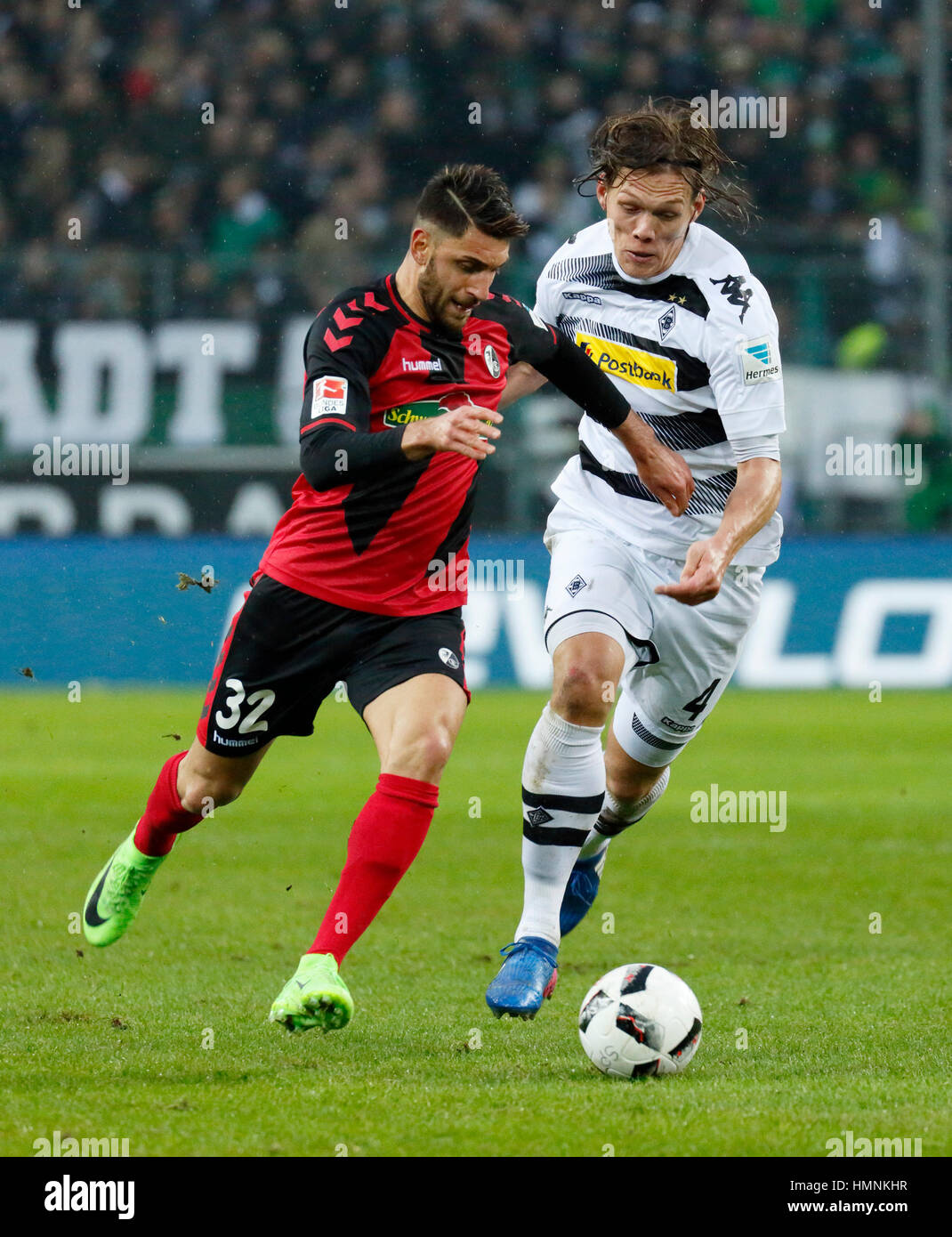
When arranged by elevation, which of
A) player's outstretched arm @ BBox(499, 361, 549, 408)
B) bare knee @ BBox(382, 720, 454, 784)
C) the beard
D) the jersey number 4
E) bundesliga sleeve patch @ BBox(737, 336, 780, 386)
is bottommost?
the jersey number 4

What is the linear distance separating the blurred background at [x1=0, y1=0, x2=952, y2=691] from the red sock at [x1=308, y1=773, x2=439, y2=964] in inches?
359

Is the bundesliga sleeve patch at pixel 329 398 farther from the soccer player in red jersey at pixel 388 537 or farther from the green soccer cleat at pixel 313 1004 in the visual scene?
the green soccer cleat at pixel 313 1004

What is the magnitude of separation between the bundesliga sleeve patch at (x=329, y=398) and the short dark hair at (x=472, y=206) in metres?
0.48

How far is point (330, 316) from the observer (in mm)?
4789

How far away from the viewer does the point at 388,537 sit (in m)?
4.94

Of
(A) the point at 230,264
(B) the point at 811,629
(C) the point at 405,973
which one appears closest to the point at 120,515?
(A) the point at 230,264

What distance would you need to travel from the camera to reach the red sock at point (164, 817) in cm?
540

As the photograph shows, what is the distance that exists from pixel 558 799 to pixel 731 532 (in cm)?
95

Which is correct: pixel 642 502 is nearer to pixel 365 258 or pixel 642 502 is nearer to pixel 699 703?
pixel 699 703

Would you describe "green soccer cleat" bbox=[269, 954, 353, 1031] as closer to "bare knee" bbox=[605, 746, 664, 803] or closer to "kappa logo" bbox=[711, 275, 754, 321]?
"bare knee" bbox=[605, 746, 664, 803]

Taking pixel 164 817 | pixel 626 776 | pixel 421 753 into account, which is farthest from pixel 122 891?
pixel 626 776

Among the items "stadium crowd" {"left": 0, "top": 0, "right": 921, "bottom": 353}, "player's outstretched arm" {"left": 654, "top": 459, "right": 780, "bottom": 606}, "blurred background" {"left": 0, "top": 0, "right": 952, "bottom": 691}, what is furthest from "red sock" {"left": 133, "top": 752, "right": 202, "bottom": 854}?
"stadium crowd" {"left": 0, "top": 0, "right": 921, "bottom": 353}

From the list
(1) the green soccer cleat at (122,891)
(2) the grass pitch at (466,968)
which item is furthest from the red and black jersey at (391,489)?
(2) the grass pitch at (466,968)

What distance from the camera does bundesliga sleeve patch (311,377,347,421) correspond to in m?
4.55
